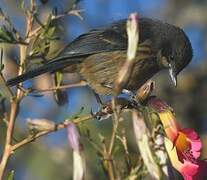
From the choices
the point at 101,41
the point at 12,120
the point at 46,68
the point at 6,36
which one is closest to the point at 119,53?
the point at 101,41

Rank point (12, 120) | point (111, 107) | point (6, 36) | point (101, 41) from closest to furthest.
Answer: point (12, 120) < point (111, 107) < point (6, 36) < point (101, 41)

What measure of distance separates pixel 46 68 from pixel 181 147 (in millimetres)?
1019

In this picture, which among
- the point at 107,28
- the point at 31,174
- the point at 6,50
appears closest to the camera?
the point at 107,28

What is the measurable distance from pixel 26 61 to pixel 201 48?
211 inches

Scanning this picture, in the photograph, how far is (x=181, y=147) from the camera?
234 centimetres

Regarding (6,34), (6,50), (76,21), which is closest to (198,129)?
(76,21)

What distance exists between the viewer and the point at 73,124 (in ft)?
6.64

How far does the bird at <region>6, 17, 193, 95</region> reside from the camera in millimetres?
3812

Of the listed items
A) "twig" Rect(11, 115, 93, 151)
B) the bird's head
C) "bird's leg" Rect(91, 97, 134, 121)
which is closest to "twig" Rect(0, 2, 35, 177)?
"twig" Rect(11, 115, 93, 151)

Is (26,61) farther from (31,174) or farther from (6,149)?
(31,174)

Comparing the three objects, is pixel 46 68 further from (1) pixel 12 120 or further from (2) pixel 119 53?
(1) pixel 12 120

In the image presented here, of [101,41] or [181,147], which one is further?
[101,41]

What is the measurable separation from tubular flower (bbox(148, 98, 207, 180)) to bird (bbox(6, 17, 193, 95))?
1292 mm

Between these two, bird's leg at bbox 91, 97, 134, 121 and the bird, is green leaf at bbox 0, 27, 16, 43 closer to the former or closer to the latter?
bird's leg at bbox 91, 97, 134, 121
